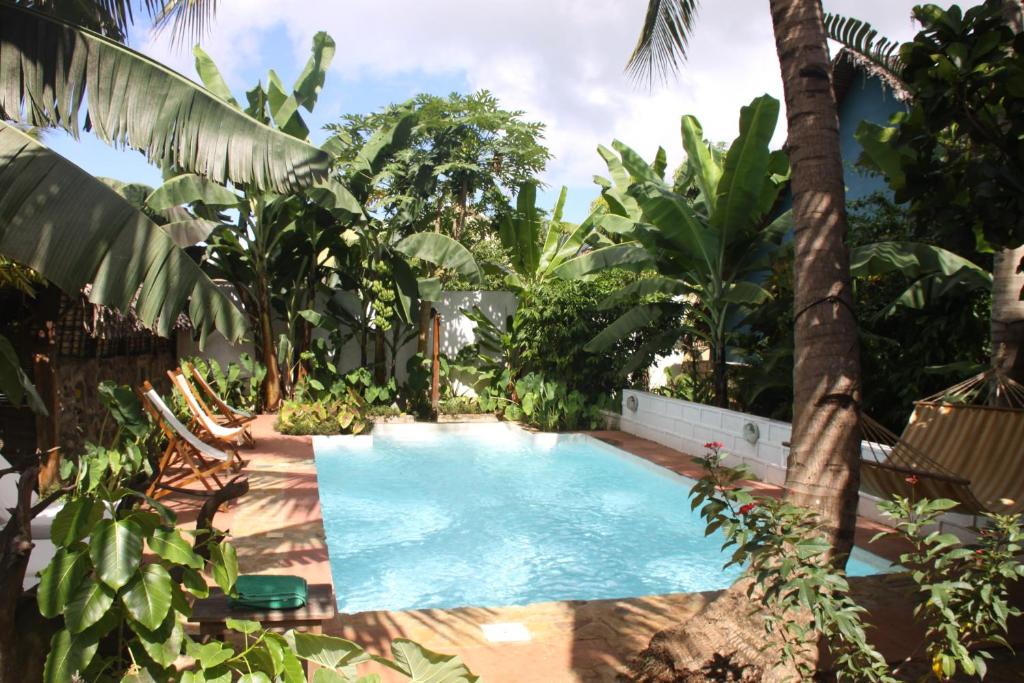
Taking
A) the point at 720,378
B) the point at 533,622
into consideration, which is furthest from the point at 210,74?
the point at 533,622

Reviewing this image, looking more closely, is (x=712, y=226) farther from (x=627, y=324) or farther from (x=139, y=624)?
(x=139, y=624)

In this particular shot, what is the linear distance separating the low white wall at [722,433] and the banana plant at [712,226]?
0.59 metres

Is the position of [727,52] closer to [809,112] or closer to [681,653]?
[809,112]

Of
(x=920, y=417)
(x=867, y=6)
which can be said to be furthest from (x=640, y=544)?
(x=867, y=6)

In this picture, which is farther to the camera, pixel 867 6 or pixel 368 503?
pixel 867 6

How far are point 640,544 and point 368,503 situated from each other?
297cm

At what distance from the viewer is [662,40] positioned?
25.1 ft

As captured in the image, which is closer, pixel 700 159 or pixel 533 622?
pixel 533 622

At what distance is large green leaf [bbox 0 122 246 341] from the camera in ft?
12.2

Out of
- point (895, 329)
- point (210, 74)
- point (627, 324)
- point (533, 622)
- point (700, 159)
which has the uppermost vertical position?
point (210, 74)

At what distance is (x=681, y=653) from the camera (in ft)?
10.7

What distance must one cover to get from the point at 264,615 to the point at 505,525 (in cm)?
492

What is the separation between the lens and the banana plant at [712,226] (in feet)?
28.3

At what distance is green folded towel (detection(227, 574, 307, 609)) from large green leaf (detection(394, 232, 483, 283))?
9.11m
